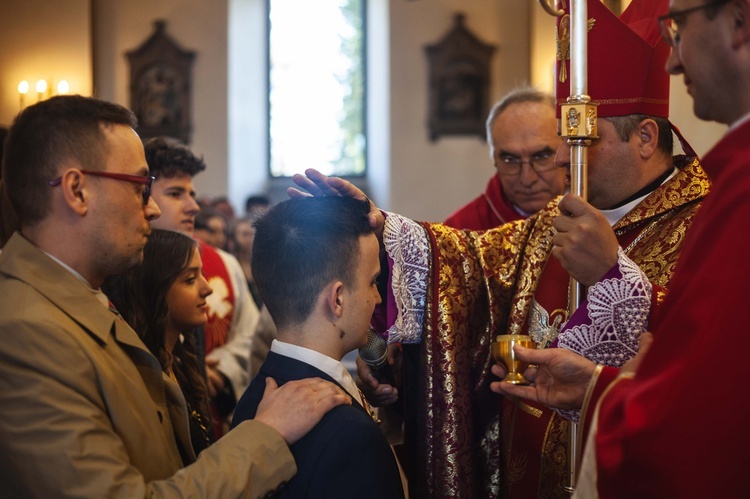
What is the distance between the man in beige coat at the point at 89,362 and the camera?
173cm

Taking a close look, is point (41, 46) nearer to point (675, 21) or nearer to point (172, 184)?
point (172, 184)

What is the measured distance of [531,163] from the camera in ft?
12.4

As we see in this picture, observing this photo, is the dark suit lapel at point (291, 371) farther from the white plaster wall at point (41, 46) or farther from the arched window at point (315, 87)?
the arched window at point (315, 87)

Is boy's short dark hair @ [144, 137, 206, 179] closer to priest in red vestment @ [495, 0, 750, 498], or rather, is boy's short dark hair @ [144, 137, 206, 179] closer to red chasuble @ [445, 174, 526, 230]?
red chasuble @ [445, 174, 526, 230]

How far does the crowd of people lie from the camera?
1426 mm

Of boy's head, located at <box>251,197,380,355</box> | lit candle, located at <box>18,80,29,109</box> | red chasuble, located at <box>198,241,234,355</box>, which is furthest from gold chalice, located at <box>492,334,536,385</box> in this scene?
lit candle, located at <box>18,80,29,109</box>

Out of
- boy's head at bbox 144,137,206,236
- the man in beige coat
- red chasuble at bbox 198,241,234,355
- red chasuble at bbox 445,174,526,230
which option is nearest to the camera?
the man in beige coat

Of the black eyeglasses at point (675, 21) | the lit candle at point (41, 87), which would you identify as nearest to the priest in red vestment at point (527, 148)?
the black eyeglasses at point (675, 21)

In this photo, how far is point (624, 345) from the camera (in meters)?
2.20

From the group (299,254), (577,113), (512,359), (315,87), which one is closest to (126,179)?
(299,254)

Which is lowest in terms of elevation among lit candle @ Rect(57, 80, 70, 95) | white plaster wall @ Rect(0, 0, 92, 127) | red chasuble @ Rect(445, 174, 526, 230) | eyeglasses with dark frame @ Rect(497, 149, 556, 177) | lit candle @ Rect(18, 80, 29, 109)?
red chasuble @ Rect(445, 174, 526, 230)

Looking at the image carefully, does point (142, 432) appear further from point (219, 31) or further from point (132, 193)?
point (219, 31)

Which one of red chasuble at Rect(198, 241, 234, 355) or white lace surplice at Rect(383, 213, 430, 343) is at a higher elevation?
white lace surplice at Rect(383, 213, 430, 343)

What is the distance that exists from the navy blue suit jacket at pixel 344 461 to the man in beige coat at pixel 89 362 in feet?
0.12
